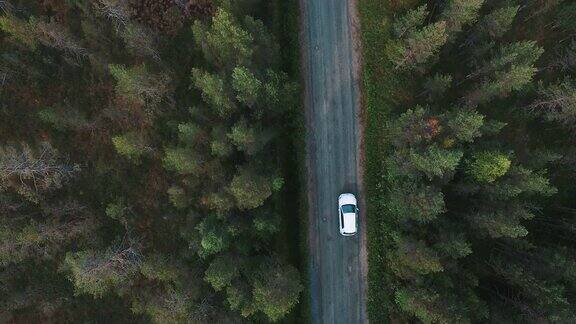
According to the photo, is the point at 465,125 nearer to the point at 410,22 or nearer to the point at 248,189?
the point at 410,22

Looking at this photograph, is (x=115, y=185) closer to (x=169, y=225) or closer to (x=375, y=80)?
(x=169, y=225)

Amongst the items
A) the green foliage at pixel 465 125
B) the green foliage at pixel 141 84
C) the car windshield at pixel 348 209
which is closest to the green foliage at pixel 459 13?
the green foliage at pixel 465 125

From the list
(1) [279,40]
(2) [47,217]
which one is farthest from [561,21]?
(2) [47,217]

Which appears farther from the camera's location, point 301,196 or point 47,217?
point 301,196

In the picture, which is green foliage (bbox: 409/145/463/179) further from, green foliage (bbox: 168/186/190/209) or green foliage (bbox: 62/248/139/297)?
green foliage (bbox: 62/248/139/297)

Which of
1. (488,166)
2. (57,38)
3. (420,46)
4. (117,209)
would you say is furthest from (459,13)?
(117,209)

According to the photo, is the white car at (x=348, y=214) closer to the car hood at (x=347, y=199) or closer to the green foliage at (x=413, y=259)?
the car hood at (x=347, y=199)
